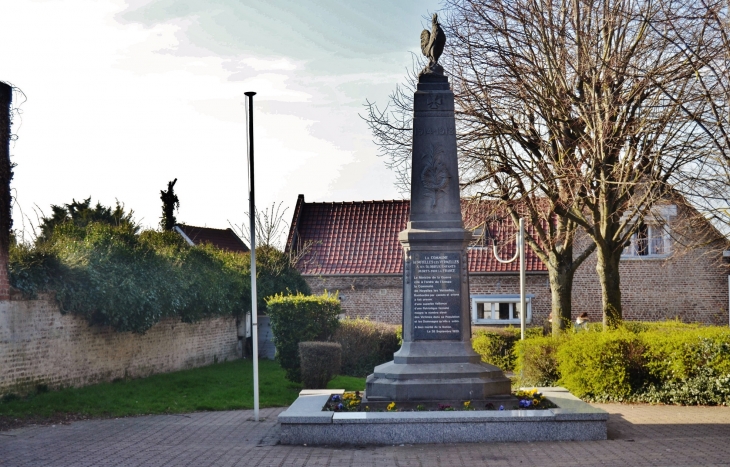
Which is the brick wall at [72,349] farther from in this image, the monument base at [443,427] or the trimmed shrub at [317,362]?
the monument base at [443,427]

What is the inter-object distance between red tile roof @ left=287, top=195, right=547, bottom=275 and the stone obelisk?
17.2 m

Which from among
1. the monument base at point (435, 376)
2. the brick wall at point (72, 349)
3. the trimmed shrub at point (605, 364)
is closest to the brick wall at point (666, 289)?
the brick wall at point (72, 349)

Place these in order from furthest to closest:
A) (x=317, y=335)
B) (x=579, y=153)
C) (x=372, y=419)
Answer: (x=317, y=335) < (x=579, y=153) < (x=372, y=419)

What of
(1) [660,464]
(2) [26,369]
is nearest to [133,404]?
(2) [26,369]

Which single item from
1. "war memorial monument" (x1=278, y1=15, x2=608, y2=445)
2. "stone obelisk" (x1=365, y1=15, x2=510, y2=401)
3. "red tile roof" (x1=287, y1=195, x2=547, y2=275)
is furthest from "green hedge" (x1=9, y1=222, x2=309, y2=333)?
"red tile roof" (x1=287, y1=195, x2=547, y2=275)

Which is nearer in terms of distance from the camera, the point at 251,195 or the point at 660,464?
the point at 660,464

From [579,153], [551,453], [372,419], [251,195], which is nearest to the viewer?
[551,453]

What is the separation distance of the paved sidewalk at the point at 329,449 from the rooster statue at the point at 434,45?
5516 millimetres

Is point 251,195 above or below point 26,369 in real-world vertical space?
above

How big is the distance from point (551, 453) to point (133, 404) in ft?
28.6

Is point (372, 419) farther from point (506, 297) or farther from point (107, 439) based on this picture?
point (506, 297)

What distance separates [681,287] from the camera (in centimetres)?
3056

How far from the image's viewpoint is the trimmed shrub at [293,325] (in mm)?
19594

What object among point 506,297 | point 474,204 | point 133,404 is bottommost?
point 133,404
